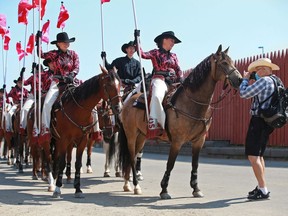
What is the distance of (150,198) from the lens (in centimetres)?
807

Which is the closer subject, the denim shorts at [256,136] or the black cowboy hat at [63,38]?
the denim shorts at [256,136]

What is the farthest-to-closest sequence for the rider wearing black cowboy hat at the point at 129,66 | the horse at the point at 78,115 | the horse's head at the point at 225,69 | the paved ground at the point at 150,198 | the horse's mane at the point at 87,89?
1. the rider wearing black cowboy hat at the point at 129,66
2. the horse's mane at the point at 87,89
3. the horse at the point at 78,115
4. the horse's head at the point at 225,69
5. the paved ground at the point at 150,198

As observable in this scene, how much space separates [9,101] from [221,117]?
8.38m

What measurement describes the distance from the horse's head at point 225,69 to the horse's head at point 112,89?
5.56 feet

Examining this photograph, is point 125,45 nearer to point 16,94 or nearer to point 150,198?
point 150,198

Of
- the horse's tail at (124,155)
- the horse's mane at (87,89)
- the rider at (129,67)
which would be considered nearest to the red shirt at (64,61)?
the horse's mane at (87,89)

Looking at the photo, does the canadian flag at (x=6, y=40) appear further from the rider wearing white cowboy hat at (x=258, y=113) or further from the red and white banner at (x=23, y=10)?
the rider wearing white cowboy hat at (x=258, y=113)

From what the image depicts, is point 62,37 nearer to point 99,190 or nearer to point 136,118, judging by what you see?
point 136,118

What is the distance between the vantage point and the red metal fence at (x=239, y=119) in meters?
15.9

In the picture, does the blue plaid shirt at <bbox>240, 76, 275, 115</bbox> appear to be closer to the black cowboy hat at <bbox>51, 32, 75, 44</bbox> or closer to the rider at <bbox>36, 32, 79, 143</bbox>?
the rider at <bbox>36, 32, 79, 143</bbox>

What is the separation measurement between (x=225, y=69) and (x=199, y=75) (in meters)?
0.58

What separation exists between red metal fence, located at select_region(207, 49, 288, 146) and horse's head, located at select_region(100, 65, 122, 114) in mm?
9083

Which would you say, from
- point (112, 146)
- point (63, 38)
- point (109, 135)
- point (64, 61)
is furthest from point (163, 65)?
point (112, 146)

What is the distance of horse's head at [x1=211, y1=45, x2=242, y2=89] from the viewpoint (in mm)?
7410
